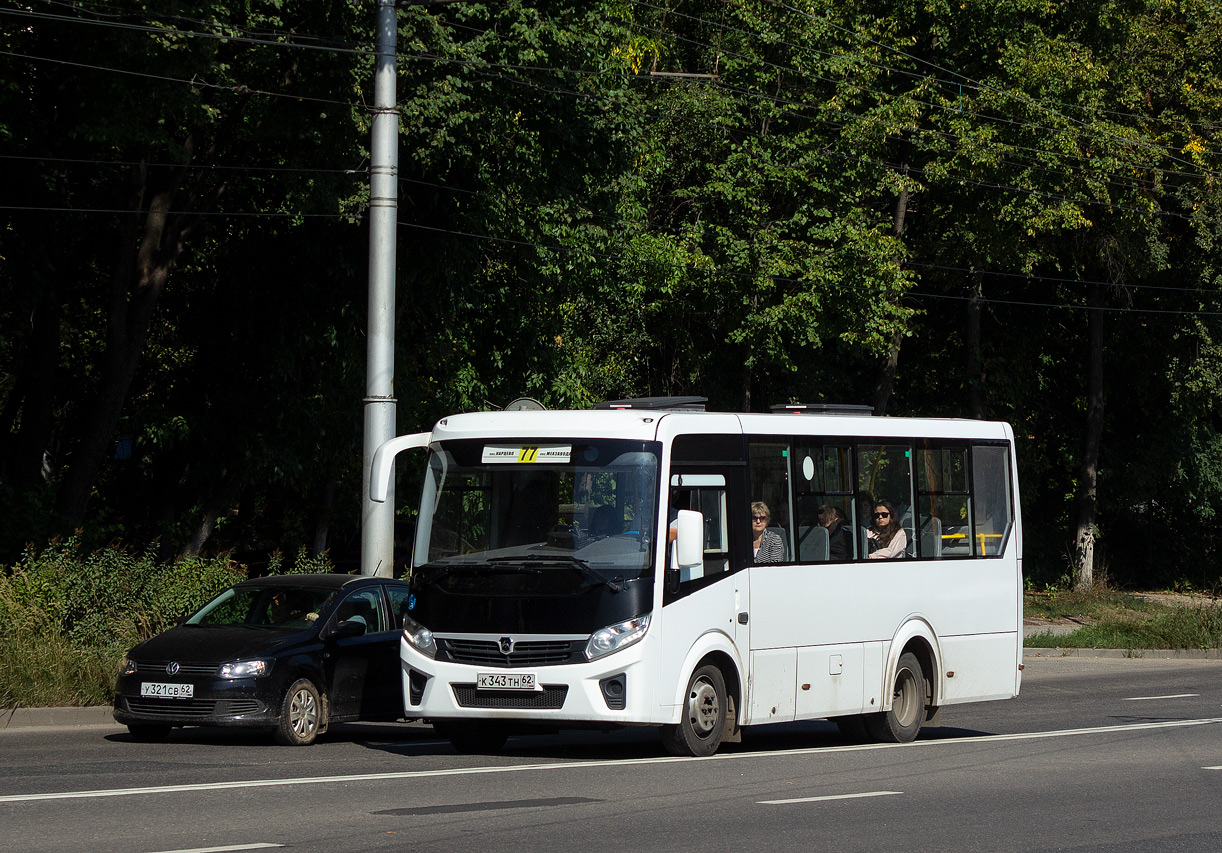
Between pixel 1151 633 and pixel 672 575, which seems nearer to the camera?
pixel 672 575

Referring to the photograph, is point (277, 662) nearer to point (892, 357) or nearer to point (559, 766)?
point (559, 766)

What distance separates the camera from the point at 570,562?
1163 cm

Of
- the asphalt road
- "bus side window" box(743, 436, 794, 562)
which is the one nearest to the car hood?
the asphalt road

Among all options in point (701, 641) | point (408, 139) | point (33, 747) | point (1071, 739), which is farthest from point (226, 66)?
point (1071, 739)

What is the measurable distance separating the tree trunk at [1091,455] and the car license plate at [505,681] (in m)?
31.0

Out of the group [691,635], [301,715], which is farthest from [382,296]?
[691,635]

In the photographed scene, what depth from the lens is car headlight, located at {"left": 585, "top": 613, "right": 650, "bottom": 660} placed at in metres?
11.4

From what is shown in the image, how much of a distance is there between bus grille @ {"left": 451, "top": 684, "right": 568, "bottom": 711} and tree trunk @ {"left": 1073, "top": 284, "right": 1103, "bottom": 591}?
30.9 metres

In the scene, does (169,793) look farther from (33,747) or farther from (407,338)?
(407,338)

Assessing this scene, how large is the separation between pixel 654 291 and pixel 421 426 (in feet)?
24.3

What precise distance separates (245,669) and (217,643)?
1.78 feet

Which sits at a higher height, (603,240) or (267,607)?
(603,240)

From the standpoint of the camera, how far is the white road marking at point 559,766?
31.6 ft

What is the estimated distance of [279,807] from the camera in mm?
9031
